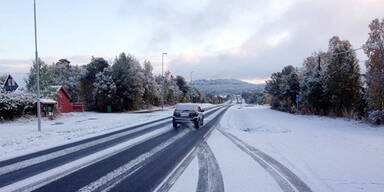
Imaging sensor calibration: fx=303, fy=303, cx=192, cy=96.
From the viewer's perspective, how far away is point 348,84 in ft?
89.4

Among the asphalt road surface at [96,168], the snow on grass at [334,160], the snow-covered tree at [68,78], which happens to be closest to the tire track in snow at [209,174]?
the asphalt road surface at [96,168]

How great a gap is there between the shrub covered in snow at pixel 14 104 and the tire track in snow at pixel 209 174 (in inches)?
843

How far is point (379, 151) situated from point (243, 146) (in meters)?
4.96

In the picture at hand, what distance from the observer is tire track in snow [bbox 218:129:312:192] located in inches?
265

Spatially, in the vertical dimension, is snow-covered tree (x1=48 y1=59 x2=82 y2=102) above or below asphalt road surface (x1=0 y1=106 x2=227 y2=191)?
above

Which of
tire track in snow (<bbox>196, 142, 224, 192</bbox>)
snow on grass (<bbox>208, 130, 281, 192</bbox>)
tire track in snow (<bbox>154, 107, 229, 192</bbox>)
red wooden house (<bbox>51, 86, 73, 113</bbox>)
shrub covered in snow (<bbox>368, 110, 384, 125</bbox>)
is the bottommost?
snow on grass (<bbox>208, 130, 281, 192</bbox>)

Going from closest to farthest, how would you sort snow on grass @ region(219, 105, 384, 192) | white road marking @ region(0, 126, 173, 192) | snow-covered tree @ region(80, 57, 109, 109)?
white road marking @ region(0, 126, 173, 192) → snow on grass @ region(219, 105, 384, 192) → snow-covered tree @ region(80, 57, 109, 109)

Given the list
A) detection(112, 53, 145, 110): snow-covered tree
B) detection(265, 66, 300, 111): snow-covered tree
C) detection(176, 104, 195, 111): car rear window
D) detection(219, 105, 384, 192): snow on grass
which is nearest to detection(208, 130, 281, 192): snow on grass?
detection(219, 105, 384, 192): snow on grass

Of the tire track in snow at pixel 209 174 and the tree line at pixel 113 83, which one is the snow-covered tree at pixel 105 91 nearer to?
the tree line at pixel 113 83

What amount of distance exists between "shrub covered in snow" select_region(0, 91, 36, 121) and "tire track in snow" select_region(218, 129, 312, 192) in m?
22.6

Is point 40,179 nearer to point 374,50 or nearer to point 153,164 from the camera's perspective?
point 153,164

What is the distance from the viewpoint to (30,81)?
43.5 metres

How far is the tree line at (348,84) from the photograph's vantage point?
2078 cm

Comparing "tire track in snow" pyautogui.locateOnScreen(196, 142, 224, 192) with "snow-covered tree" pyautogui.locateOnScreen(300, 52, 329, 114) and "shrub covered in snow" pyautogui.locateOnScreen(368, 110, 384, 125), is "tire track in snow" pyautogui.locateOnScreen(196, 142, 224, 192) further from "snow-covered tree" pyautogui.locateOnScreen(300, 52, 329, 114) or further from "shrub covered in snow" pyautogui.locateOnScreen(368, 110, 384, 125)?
"snow-covered tree" pyautogui.locateOnScreen(300, 52, 329, 114)
